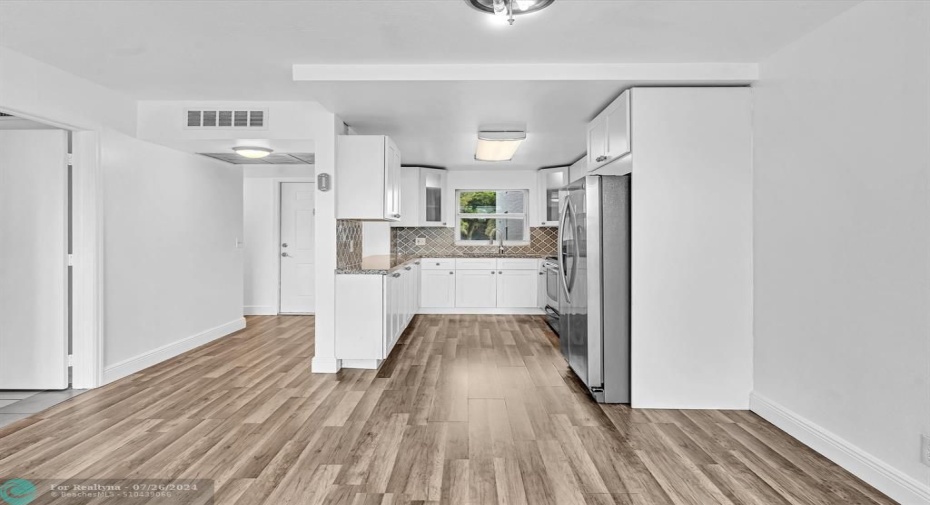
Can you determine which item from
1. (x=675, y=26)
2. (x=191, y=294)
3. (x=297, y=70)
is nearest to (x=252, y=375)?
(x=191, y=294)

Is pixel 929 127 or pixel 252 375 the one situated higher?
pixel 929 127

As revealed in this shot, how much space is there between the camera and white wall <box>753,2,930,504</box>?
1985mm

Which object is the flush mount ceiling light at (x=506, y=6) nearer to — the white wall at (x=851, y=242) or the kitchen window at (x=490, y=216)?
the white wall at (x=851, y=242)

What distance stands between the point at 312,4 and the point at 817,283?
3013 millimetres

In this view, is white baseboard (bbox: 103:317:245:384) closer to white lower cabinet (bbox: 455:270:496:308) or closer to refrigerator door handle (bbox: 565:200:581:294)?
white lower cabinet (bbox: 455:270:496:308)

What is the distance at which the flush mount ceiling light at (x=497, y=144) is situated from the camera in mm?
4539

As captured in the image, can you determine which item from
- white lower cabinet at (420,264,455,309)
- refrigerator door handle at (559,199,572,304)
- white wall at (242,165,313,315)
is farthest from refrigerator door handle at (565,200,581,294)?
white wall at (242,165,313,315)

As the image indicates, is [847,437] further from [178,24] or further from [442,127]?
[178,24]

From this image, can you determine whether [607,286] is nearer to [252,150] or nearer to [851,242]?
[851,242]

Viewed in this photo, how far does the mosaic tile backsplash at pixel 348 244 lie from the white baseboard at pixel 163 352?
1.83 m

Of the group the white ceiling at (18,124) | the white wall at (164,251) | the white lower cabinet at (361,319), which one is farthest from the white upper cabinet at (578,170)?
the white ceiling at (18,124)

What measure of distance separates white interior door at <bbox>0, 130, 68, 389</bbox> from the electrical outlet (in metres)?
5.11

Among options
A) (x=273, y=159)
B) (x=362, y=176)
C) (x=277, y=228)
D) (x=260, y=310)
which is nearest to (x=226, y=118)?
(x=362, y=176)

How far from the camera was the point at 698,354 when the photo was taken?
3135 mm
